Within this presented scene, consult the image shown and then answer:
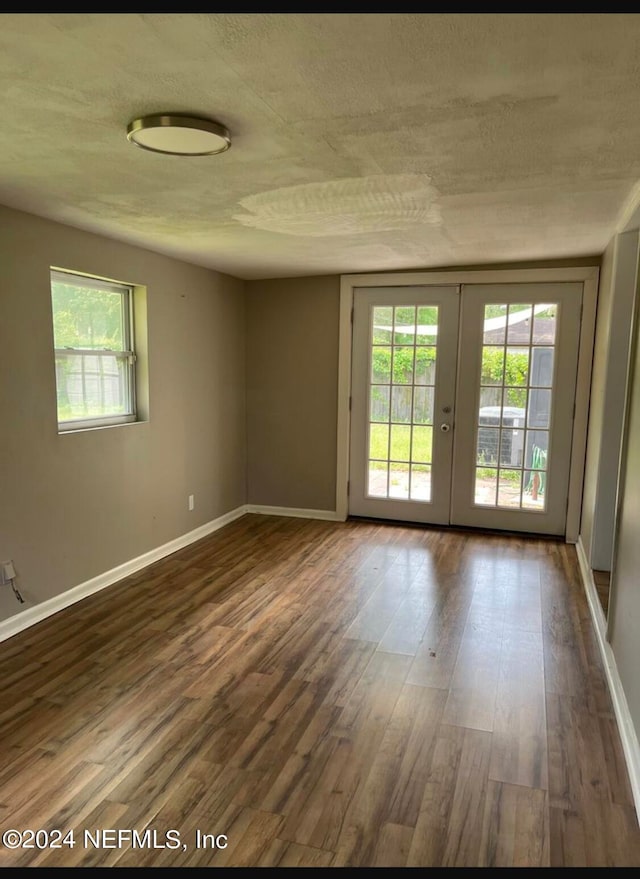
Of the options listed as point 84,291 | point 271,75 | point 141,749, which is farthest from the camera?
point 84,291

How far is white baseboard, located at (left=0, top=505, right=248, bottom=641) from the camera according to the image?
3091 millimetres

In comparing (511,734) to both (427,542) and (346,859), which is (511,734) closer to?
(346,859)

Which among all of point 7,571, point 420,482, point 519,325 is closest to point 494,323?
point 519,325

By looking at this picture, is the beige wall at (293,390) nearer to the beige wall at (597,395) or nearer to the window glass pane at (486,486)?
the window glass pane at (486,486)

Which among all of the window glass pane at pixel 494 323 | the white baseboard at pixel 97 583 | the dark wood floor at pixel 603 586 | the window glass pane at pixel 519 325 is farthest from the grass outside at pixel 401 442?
the dark wood floor at pixel 603 586

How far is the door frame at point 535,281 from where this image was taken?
446cm

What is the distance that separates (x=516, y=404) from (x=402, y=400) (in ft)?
3.20

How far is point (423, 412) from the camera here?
5047 millimetres


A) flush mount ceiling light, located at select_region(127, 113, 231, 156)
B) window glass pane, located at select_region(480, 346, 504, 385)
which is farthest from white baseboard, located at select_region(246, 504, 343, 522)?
flush mount ceiling light, located at select_region(127, 113, 231, 156)

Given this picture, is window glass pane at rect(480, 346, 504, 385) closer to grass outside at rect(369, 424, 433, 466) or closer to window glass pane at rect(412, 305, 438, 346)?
window glass pane at rect(412, 305, 438, 346)

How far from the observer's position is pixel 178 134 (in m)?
1.89

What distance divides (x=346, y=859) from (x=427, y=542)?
10.4 ft

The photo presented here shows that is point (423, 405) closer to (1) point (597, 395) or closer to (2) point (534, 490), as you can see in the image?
(2) point (534, 490)

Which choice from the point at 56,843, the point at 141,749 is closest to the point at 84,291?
the point at 141,749
